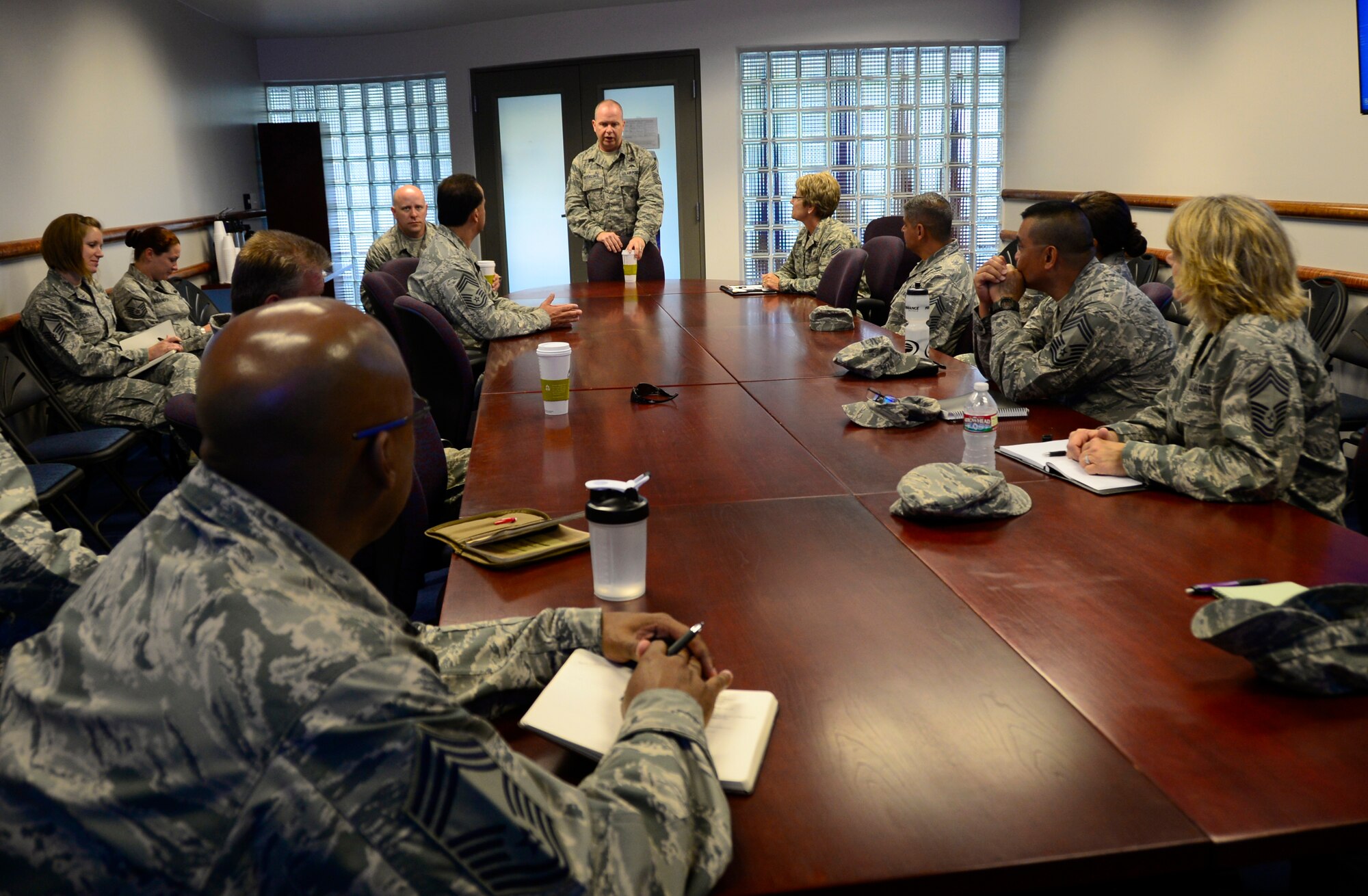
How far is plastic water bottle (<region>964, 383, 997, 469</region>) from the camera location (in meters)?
2.11

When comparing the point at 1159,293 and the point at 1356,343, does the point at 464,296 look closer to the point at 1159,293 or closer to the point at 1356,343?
the point at 1159,293

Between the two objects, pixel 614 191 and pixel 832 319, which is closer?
pixel 832 319

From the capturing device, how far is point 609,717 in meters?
1.15

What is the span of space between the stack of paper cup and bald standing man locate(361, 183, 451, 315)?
12.9 feet

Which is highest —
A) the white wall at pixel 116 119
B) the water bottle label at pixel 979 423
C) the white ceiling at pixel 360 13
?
the white ceiling at pixel 360 13

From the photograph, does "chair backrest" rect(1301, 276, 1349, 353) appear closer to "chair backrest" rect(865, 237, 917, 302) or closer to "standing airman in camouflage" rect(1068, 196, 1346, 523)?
"chair backrest" rect(865, 237, 917, 302)

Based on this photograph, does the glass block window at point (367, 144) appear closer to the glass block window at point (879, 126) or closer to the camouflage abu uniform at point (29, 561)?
the glass block window at point (879, 126)

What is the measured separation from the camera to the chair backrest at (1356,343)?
4.11m

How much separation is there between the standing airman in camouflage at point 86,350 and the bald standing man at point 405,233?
1.85 metres

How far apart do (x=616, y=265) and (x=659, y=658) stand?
207 inches

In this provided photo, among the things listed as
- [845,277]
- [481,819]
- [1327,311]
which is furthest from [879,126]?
[481,819]

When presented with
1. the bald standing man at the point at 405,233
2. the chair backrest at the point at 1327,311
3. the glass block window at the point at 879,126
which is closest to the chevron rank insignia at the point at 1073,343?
the chair backrest at the point at 1327,311

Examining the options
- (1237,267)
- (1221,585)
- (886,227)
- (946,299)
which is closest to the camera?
(1221,585)

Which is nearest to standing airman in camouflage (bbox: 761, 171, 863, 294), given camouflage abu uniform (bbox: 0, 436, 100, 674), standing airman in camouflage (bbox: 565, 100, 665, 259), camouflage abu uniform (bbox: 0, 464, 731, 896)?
standing airman in camouflage (bbox: 565, 100, 665, 259)
